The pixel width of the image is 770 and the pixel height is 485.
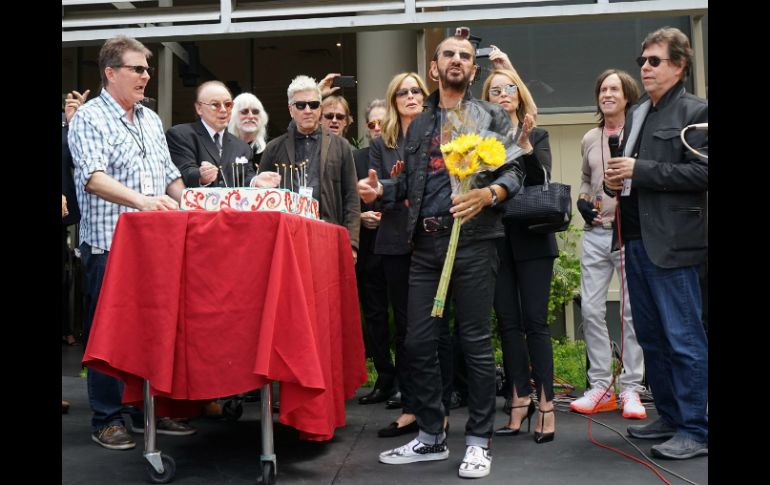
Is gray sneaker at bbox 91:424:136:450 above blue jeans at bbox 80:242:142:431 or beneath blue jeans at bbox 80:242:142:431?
beneath

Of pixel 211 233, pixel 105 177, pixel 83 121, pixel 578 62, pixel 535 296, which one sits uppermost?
pixel 578 62

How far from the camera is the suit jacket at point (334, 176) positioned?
16.1ft

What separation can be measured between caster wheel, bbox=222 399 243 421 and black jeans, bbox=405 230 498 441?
149 cm

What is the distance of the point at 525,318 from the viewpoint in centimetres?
429

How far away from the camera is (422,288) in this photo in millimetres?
3754

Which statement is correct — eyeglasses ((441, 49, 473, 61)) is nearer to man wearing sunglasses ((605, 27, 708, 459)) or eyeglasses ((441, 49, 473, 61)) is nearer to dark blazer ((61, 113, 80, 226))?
man wearing sunglasses ((605, 27, 708, 459))

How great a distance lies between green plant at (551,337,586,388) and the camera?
6.26 m

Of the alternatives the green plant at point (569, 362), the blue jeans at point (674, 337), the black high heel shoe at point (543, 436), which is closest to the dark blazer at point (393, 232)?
the black high heel shoe at point (543, 436)

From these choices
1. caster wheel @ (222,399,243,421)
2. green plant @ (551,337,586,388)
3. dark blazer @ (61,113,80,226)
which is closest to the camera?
caster wheel @ (222,399,243,421)

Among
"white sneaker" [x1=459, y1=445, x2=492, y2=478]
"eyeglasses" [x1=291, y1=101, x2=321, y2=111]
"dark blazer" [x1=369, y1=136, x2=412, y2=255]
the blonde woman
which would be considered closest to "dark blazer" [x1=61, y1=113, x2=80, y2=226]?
"eyeglasses" [x1=291, y1=101, x2=321, y2=111]

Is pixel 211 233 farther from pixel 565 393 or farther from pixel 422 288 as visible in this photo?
pixel 565 393

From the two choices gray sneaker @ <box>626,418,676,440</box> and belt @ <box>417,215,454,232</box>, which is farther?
gray sneaker @ <box>626,418,676,440</box>
